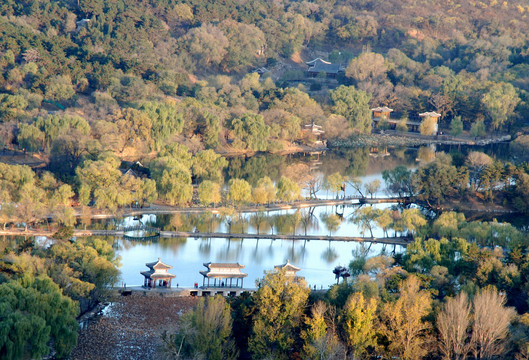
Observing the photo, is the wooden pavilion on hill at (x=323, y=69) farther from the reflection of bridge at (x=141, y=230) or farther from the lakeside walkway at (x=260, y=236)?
the reflection of bridge at (x=141, y=230)

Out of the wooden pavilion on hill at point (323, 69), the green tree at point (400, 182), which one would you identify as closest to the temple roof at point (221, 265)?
the green tree at point (400, 182)

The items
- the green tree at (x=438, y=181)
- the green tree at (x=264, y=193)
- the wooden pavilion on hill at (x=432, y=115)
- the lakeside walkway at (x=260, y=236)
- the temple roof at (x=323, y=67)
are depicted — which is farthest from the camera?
the temple roof at (x=323, y=67)

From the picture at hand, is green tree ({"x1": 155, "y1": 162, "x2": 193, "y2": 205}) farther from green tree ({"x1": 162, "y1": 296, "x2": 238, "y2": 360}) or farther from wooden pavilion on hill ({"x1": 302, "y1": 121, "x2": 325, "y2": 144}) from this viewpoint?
wooden pavilion on hill ({"x1": 302, "y1": 121, "x2": 325, "y2": 144})

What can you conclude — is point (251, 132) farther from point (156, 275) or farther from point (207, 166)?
point (156, 275)

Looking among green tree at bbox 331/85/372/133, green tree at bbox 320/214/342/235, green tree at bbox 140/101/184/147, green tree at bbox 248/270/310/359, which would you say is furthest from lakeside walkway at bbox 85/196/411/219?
green tree at bbox 331/85/372/133

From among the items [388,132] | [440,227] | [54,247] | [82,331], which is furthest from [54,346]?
[388,132]

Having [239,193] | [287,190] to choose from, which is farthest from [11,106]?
[287,190]

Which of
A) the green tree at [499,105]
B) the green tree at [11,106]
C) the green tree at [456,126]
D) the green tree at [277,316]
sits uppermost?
the green tree at [499,105]
